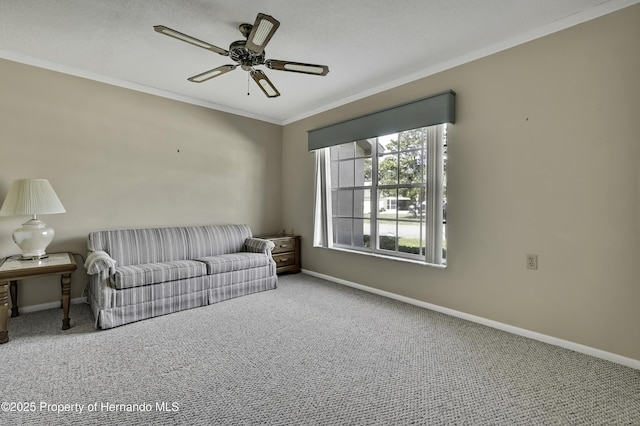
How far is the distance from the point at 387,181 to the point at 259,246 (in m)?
1.91

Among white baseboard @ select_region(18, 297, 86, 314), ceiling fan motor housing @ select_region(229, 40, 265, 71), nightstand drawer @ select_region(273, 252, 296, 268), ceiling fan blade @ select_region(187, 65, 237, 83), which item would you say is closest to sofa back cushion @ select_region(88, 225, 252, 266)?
nightstand drawer @ select_region(273, 252, 296, 268)

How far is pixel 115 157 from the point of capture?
11.9 ft

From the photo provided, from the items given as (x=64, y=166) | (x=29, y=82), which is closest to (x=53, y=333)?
(x=64, y=166)

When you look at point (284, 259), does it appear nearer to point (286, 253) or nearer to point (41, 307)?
point (286, 253)

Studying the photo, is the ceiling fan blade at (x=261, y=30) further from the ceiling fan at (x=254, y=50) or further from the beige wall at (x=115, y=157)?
the beige wall at (x=115, y=157)

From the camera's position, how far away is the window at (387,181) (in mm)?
3156

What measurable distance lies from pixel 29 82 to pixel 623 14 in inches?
207

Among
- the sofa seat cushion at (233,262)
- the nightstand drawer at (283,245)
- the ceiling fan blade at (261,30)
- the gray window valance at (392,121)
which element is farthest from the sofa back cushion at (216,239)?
the ceiling fan blade at (261,30)

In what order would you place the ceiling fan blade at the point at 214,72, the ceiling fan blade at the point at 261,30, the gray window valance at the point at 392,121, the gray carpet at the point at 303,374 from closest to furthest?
the gray carpet at the point at 303,374 → the ceiling fan blade at the point at 261,30 → the ceiling fan blade at the point at 214,72 → the gray window valance at the point at 392,121

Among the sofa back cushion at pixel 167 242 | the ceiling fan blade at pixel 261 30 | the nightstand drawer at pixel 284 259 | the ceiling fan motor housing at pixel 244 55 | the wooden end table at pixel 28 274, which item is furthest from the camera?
the nightstand drawer at pixel 284 259

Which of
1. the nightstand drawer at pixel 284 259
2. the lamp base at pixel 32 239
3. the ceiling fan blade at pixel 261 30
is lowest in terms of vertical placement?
the nightstand drawer at pixel 284 259

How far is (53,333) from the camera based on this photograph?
8.51 ft

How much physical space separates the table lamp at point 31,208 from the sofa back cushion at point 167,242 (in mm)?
446

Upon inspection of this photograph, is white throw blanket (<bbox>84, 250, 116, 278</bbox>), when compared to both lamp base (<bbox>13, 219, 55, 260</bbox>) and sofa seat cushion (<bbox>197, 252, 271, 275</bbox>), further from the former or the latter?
sofa seat cushion (<bbox>197, 252, 271, 275</bbox>)
